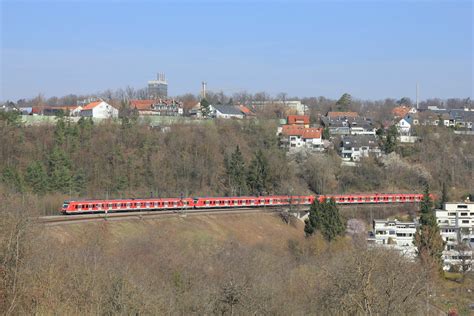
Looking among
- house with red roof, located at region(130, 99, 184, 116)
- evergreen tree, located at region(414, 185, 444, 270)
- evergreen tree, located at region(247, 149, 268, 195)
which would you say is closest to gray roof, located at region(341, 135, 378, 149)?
evergreen tree, located at region(247, 149, 268, 195)

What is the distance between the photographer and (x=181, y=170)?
57.3 metres

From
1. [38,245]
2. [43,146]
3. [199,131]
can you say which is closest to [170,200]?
[43,146]

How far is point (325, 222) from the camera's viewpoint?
4175 centimetres

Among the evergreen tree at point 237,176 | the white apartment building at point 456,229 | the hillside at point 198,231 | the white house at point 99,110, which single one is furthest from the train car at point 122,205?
the white house at point 99,110

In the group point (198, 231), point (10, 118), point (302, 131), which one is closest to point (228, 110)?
point (302, 131)

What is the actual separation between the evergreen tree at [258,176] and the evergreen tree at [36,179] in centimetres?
1530

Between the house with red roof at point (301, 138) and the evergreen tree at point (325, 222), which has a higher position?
the house with red roof at point (301, 138)

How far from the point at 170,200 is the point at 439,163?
2851 centimetres

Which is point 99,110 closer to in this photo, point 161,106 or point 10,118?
point 161,106

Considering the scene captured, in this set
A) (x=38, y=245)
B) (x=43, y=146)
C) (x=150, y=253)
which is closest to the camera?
(x=38, y=245)

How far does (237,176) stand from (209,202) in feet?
23.9

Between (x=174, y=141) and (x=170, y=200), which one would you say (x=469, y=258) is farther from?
(x=174, y=141)

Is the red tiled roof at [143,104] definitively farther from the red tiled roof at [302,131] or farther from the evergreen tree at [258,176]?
the evergreen tree at [258,176]

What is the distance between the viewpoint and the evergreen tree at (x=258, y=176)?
55.2m
